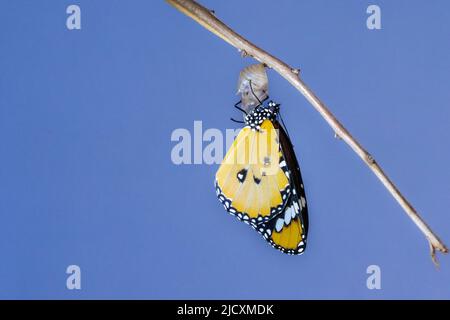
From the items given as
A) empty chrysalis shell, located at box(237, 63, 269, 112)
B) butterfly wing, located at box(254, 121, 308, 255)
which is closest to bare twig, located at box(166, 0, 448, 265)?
butterfly wing, located at box(254, 121, 308, 255)

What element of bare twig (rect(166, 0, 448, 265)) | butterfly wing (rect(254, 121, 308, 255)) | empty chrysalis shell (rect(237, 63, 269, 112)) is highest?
empty chrysalis shell (rect(237, 63, 269, 112))

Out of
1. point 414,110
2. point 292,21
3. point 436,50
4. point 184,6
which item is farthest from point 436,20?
point 184,6

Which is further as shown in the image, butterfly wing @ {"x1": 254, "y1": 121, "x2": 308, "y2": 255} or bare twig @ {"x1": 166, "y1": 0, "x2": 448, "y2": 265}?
butterfly wing @ {"x1": 254, "y1": 121, "x2": 308, "y2": 255}

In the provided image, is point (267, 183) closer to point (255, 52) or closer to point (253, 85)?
point (253, 85)

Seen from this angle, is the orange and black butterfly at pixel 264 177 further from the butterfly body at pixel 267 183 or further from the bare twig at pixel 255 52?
the bare twig at pixel 255 52

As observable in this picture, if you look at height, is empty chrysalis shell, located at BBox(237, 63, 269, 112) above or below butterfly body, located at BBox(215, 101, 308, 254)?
above

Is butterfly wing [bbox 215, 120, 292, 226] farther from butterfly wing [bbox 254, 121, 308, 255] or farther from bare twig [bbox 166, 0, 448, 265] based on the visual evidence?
bare twig [bbox 166, 0, 448, 265]

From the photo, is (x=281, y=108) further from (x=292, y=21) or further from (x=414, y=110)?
(x=414, y=110)

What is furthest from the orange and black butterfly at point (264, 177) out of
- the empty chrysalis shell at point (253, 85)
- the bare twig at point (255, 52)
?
the bare twig at point (255, 52)

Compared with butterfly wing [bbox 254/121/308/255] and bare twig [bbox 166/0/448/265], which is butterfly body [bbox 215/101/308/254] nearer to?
butterfly wing [bbox 254/121/308/255]
